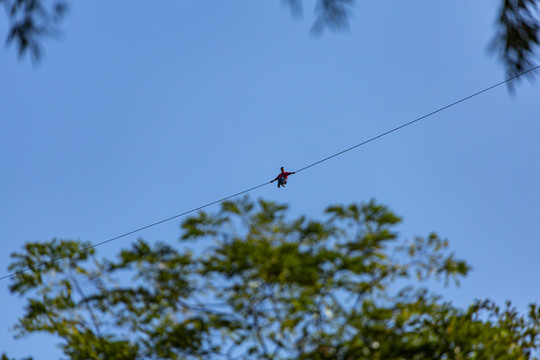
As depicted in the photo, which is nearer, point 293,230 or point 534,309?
point 293,230

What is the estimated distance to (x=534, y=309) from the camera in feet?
34.7

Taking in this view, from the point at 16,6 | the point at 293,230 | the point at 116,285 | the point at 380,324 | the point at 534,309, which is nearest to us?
the point at 16,6

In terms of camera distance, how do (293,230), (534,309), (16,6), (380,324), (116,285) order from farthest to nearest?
(534,309), (116,285), (293,230), (380,324), (16,6)

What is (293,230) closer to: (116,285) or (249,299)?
(249,299)

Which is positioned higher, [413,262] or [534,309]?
[413,262]

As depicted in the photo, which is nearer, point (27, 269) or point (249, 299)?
point (249, 299)

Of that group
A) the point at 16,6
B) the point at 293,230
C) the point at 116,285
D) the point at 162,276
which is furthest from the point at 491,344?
the point at 16,6

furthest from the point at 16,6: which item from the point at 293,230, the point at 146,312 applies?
the point at 146,312

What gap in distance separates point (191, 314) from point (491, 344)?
507 centimetres

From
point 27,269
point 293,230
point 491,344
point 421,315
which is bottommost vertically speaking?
point 491,344

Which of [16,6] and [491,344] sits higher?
[16,6]

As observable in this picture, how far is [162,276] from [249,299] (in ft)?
5.61

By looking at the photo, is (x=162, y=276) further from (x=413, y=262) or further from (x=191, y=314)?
(x=413, y=262)

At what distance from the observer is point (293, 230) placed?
874 centimetres
